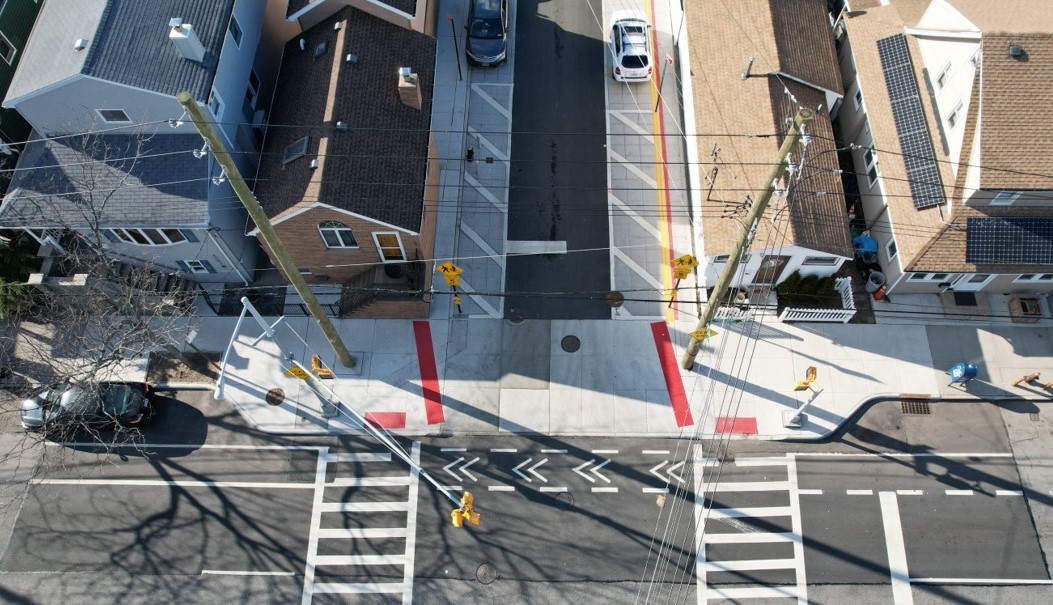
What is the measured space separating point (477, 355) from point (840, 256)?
15.4 meters

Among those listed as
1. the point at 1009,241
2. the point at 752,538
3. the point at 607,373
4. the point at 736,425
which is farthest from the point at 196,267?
the point at 1009,241

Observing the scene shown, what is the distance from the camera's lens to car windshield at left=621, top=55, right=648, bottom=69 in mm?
32844

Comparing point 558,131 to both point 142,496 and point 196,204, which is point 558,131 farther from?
point 142,496

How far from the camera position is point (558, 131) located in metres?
32.5

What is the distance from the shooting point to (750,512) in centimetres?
2420

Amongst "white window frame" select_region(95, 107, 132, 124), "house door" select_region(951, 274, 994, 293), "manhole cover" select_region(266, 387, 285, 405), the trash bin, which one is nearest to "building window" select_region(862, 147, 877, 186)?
"house door" select_region(951, 274, 994, 293)

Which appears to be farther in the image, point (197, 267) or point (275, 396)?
point (197, 267)

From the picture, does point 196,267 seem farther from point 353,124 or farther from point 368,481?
point 368,481

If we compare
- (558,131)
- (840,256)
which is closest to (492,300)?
(558,131)

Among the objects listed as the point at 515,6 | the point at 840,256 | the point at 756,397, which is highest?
the point at 515,6

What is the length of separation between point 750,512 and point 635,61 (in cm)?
2210

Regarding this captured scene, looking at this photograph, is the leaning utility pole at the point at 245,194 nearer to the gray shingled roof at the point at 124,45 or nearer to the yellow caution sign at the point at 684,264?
the gray shingled roof at the point at 124,45

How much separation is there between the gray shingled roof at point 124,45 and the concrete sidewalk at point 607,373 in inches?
399

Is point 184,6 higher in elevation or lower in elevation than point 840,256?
higher
